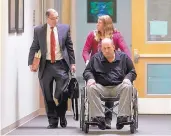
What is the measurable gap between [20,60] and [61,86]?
0.67 m

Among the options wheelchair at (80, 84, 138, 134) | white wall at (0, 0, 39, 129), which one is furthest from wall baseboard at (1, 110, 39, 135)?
wheelchair at (80, 84, 138, 134)

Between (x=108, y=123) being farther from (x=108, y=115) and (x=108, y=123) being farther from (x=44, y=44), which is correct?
(x=44, y=44)

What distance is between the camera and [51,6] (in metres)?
8.38

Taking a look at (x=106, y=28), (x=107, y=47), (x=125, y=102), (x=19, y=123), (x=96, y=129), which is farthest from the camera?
(x=19, y=123)

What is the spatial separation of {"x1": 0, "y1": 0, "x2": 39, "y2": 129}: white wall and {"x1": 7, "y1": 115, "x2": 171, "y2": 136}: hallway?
0.56 feet

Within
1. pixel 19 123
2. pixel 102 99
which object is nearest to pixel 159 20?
pixel 102 99

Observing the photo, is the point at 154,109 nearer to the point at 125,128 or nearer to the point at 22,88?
the point at 125,128

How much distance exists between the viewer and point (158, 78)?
8383 mm

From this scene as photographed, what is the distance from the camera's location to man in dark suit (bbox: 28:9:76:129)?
22.7ft

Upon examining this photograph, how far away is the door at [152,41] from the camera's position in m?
8.28

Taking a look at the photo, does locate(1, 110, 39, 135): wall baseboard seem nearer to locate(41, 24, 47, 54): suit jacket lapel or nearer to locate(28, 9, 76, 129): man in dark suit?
locate(28, 9, 76, 129): man in dark suit

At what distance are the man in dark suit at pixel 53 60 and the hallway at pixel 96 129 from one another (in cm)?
24

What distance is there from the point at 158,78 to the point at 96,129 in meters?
1.85

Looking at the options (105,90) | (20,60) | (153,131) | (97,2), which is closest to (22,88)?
(20,60)
